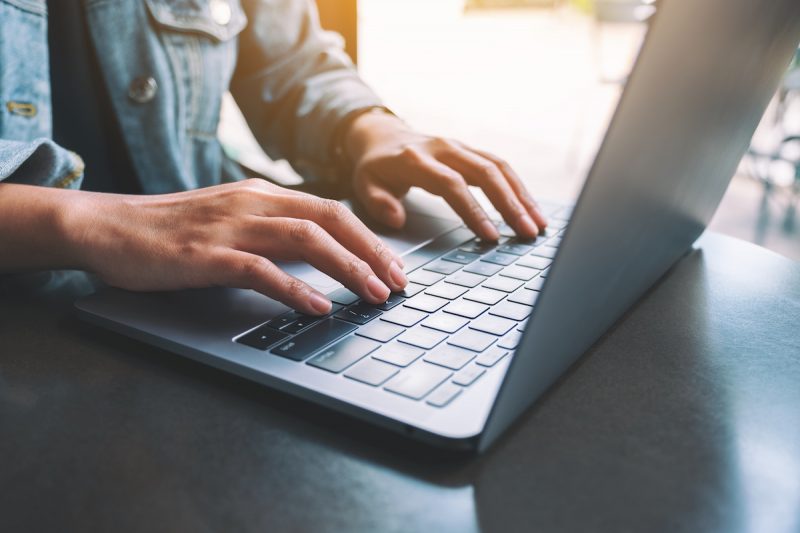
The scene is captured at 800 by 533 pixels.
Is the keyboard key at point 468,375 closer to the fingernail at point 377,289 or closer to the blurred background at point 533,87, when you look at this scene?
the fingernail at point 377,289

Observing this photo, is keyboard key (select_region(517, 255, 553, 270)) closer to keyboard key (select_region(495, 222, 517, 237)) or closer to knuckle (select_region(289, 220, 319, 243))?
keyboard key (select_region(495, 222, 517, 237))

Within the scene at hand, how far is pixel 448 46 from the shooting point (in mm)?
5387

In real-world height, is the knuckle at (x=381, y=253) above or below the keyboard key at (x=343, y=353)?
above

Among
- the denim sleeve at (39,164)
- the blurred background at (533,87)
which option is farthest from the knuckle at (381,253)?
the blurred background at (533,87)

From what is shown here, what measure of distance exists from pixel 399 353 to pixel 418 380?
1.5 inches

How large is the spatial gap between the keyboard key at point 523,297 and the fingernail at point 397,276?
9 centimetres

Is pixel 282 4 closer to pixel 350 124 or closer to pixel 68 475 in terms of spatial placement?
→ pixel 350 124

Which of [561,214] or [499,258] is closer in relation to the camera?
[499,258]

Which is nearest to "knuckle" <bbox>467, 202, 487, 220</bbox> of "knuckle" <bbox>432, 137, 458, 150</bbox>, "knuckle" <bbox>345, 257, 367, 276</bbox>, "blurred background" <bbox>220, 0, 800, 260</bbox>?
"knuckle" <bbox>432, 137, 458, 150</bbox>

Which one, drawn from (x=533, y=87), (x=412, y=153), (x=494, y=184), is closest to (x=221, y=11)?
(x=412, y=153)

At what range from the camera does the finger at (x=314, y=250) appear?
487 mm

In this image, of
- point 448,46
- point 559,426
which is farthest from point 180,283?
point 448,46

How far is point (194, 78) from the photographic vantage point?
0.94m

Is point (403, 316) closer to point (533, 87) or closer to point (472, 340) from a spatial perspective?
point (472, 340)
